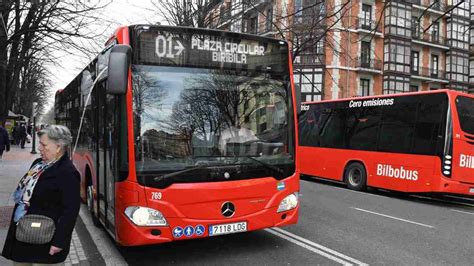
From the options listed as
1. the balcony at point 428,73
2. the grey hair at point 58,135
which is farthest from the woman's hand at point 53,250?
the balcony at point 428,73

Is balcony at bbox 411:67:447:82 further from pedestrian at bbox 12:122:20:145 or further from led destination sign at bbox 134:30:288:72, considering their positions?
led destination sign at bbox 134:30:288:72

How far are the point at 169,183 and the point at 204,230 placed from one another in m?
0.73

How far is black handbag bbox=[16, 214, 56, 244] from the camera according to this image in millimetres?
3223

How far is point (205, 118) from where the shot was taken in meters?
5.16

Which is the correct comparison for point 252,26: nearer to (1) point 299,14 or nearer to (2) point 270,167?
(1) point 299,14

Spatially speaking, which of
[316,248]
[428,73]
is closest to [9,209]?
[316,248]

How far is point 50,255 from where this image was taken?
3297 millimetres

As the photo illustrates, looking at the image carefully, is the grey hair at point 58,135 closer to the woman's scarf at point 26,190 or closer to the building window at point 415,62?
the woman's scarf at point 26,190

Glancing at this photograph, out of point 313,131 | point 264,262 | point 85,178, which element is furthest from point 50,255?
point 313,131

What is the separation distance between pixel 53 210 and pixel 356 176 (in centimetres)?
1105

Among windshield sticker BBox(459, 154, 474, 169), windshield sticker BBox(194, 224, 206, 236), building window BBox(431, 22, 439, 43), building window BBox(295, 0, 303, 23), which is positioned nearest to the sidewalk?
windshield sticker BBox(194, 224, 206, 236)

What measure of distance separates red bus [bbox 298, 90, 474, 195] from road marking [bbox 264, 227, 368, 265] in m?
5.58

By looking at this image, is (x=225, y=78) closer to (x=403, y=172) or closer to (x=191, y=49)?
(x=191, y=49)

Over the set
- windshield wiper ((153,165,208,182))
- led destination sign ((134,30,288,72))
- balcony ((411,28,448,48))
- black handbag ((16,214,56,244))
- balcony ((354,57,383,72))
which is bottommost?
black handbag ((16,214,56,244))
